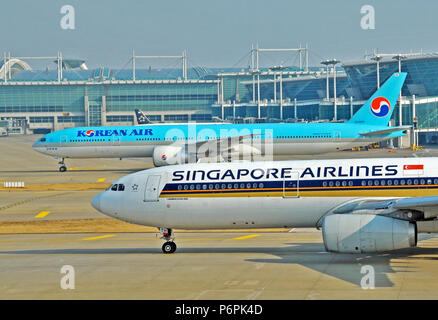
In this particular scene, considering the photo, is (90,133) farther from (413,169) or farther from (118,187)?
(413,169)

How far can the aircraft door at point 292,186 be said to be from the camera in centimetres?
2983

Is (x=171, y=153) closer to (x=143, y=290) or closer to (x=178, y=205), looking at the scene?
(x=178, y=205)

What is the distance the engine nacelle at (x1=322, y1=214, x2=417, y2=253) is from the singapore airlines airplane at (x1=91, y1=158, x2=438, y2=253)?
0.33 meters

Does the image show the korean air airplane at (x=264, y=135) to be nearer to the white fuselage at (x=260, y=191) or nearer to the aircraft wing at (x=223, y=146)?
the aircraft wing at (x=223, y=146)

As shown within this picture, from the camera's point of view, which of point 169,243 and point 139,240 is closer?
point 169,243

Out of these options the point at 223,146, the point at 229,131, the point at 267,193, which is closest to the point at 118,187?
the point at 267,193

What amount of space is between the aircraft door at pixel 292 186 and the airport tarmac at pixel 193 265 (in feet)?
8.98

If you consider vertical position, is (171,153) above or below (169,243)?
above

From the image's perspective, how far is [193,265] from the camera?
2872 cm

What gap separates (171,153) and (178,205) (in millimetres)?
42440
